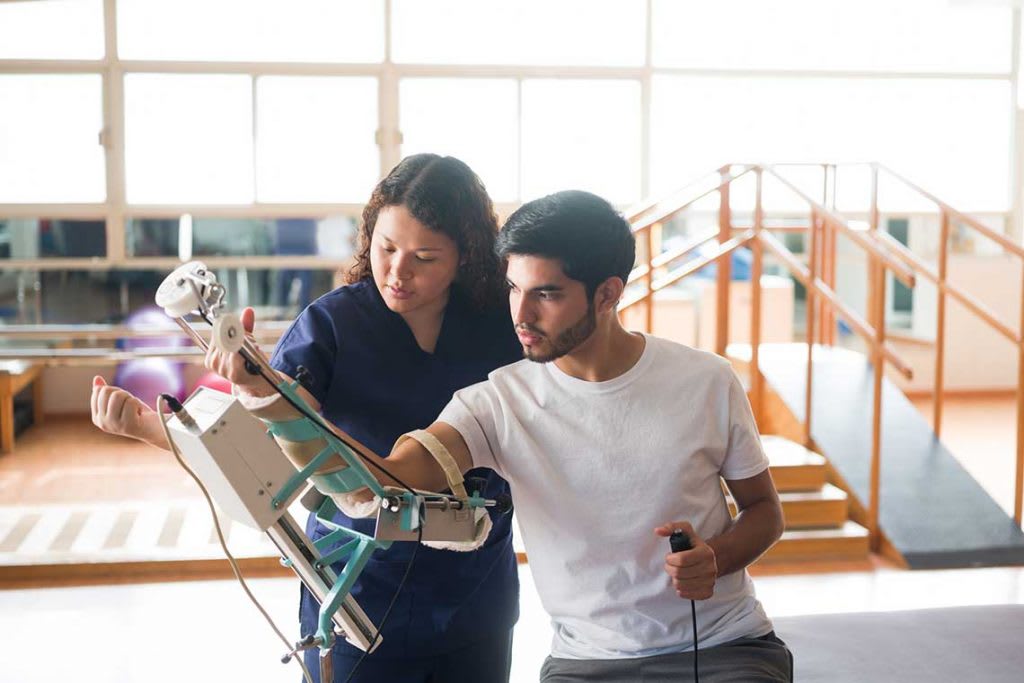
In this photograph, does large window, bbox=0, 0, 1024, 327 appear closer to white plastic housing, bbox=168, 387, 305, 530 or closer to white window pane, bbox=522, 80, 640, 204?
white window pane, bbox=522, 80, 640, 204

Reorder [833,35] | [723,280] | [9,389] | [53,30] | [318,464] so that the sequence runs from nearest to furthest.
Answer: [318,464] → [723,280] → [9,389] → [53,30] → [833,35]

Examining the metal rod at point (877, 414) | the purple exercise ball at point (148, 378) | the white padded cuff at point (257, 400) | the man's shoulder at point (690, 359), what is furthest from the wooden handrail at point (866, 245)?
the purple exercise ball at point (148, 378)

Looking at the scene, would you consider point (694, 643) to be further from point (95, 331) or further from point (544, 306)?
point (95, 331)

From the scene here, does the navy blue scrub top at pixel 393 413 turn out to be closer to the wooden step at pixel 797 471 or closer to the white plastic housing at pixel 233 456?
the white plastic housing at pixel 233 456

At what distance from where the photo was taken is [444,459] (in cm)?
142

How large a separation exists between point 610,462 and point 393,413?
1.03 ft

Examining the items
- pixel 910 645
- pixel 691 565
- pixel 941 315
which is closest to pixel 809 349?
pixel 941 315

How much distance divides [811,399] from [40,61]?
444cm

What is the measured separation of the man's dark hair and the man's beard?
32mm

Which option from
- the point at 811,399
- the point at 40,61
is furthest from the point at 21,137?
the point at 811,399

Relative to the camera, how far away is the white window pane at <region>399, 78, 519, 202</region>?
6516mm

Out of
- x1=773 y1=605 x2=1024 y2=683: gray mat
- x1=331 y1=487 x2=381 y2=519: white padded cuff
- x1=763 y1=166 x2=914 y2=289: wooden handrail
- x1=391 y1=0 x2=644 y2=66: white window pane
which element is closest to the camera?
x1=331 y1=487 x2=381 y2=519: white padded cuff

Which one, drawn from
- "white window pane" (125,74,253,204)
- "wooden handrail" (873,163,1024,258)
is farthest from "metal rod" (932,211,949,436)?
"white window pane" (125,74,253,204)

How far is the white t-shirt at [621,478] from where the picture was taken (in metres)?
1.54
